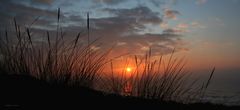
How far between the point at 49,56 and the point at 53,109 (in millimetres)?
1642

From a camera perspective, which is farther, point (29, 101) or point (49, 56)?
point (49, 56)

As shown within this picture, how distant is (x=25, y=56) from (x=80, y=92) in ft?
4.48

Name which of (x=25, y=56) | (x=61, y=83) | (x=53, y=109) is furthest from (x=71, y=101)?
(x=25, y=56)

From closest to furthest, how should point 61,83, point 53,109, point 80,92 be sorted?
point 53,109 < point 80,92 < point 61,83

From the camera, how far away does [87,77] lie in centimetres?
387

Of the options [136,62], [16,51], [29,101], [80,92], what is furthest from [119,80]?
[29,101]

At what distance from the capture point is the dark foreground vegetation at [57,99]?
253 cm

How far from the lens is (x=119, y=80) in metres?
4.14

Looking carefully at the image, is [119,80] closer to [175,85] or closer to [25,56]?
[175,85]

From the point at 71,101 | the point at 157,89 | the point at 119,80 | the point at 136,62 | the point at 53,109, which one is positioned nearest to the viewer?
the point at 53,109

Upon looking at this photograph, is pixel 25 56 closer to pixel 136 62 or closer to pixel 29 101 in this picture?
pixel 136 62

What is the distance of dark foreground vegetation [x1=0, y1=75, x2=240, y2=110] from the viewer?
2.53 meters

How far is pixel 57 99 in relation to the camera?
2.71 meters

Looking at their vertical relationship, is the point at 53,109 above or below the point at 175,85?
above
